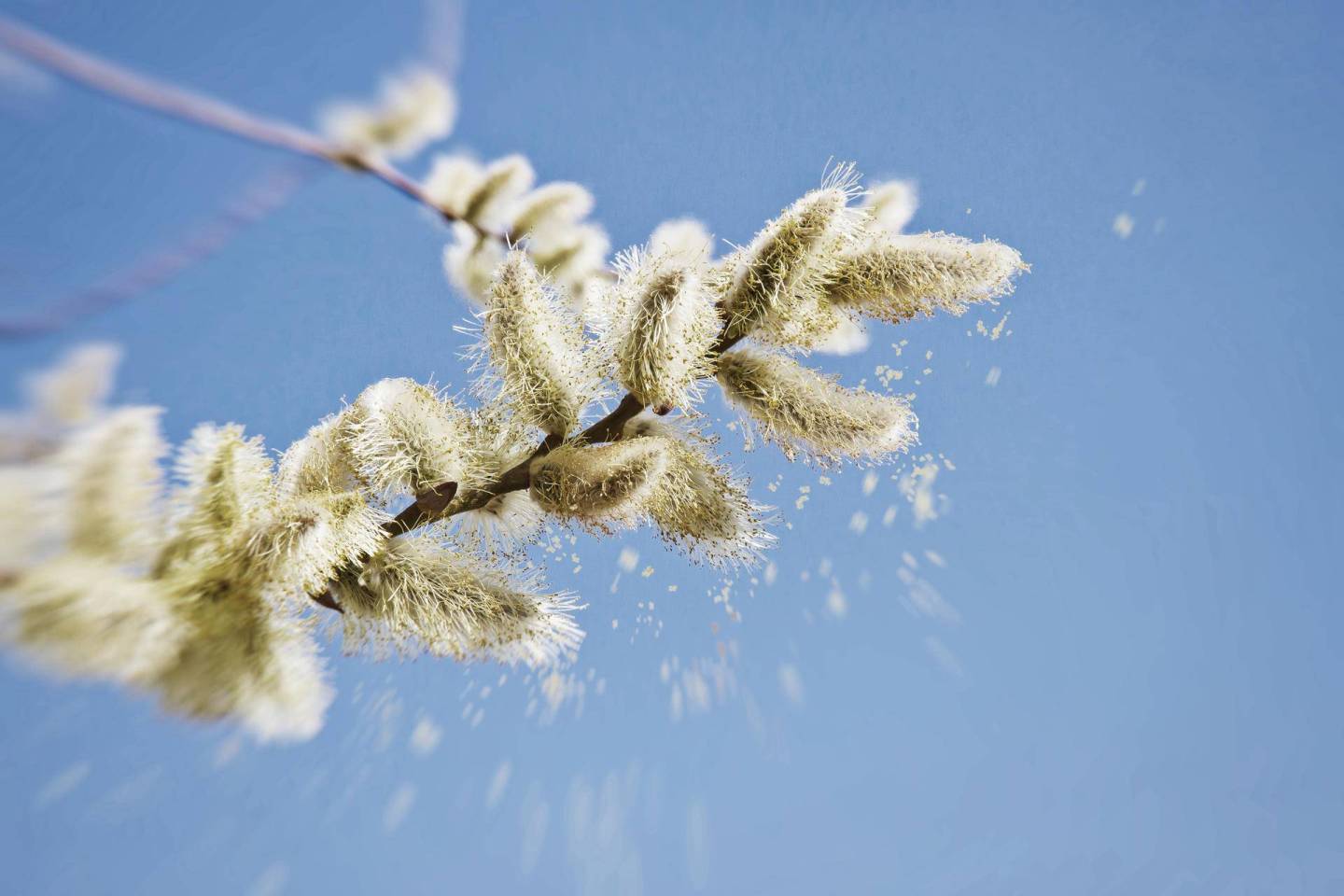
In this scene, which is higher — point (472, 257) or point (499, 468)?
point (472, 257)

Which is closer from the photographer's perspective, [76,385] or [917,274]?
[76,385]

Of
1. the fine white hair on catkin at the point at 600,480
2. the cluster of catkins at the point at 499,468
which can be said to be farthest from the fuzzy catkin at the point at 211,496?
the fine white hair on catkin at the point at 600,480

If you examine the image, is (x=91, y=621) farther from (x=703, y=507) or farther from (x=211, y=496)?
(x=703, y=507)

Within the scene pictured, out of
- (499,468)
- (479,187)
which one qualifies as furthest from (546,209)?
(499,468)

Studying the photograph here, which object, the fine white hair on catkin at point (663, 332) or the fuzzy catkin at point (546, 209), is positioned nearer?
the fine white hair on catkin at point (663, 332)

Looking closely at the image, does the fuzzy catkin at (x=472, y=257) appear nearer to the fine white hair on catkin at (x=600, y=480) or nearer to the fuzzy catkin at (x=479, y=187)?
the fuzzy catkin at (x=479, y=187)

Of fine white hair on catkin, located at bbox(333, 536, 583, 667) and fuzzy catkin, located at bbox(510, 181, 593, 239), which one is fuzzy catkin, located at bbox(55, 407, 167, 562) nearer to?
fine white hair on catkin, located at bbox(333, 536, 583, 667)
